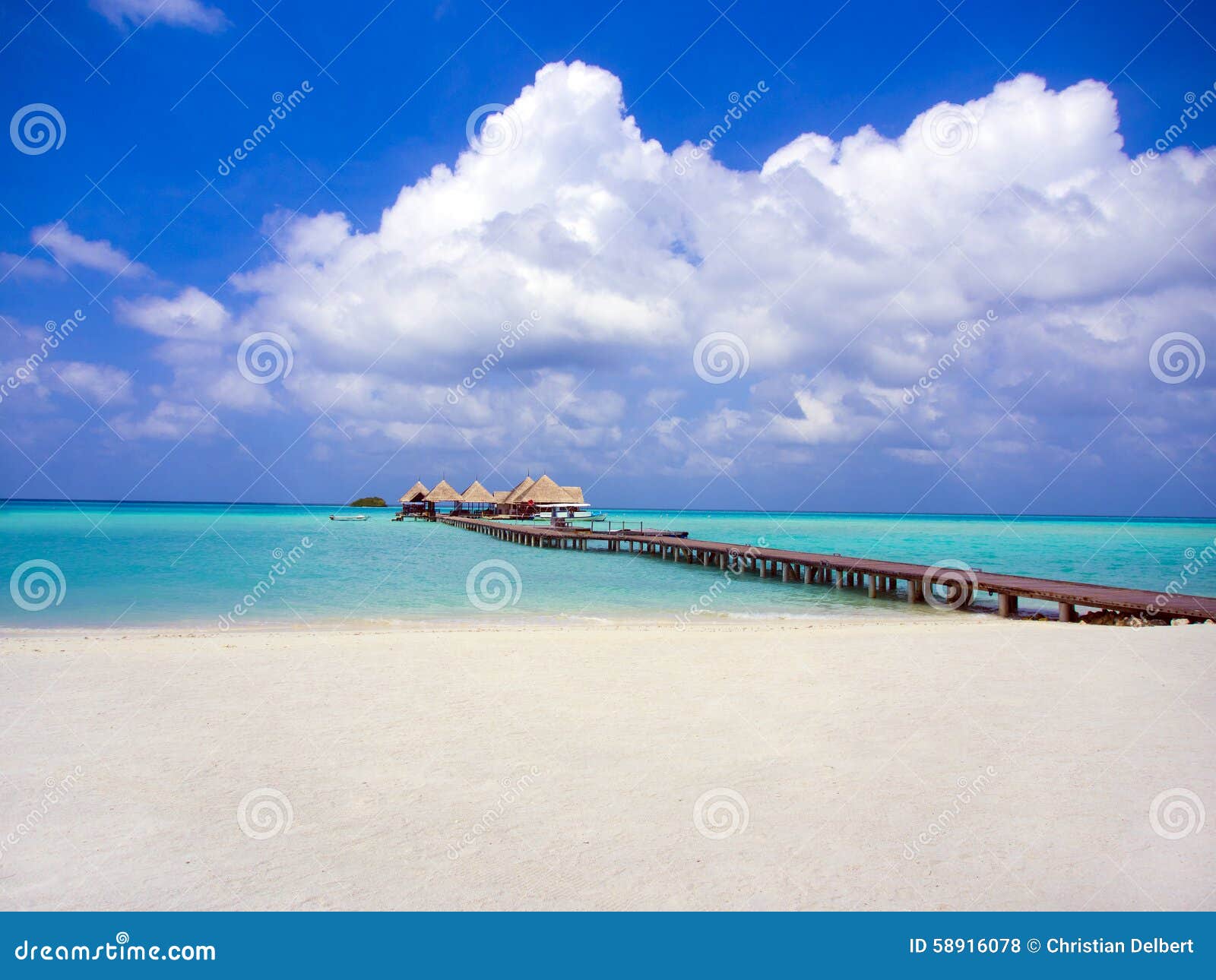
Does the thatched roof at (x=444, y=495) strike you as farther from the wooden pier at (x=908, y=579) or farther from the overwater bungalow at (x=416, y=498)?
the wooden pier at (x=908, y=579)

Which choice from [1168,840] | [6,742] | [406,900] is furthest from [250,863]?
[1168,840]

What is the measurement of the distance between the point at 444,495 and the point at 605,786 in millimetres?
75639

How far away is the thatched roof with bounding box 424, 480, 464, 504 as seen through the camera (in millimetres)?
78438

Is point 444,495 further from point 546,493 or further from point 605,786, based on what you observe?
point 605,786

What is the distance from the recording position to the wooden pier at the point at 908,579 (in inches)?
577

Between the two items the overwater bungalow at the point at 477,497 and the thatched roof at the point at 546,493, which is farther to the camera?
the overwater bungalow at the point at 477,497

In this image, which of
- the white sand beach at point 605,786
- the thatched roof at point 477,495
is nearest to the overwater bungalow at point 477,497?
the thatched roof at point 477,495

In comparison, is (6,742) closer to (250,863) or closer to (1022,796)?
(250,863)

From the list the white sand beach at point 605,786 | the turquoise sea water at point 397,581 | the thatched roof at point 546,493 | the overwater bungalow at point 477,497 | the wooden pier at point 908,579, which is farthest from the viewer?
the overwater bungalow at point 477,497

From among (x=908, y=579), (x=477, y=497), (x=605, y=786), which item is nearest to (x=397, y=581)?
(x=908, y=579)

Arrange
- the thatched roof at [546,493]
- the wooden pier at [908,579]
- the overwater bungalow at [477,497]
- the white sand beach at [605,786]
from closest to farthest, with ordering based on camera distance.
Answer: the white sand beach at [605,786] < the wooden pier at [908,579] < the thatched roof at [546,493] < the overwater bungalow at [477,497]

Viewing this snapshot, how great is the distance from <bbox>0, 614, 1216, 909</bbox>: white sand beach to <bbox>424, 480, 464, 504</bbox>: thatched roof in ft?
229

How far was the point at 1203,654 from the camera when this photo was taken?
9672mm

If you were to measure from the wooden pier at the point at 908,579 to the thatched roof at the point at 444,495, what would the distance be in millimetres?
36063
